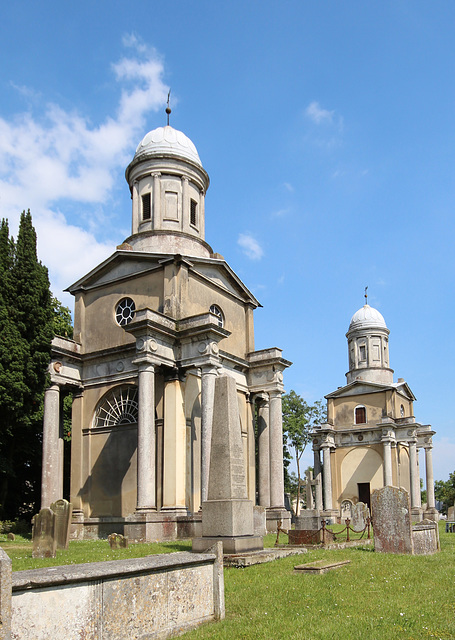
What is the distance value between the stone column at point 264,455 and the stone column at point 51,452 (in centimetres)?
850

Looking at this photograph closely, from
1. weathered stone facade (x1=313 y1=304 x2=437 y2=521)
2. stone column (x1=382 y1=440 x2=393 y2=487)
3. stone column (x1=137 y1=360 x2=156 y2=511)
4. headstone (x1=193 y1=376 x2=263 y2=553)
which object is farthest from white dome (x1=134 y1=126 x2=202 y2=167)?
stone column (x1=382 y1=440 x2=393 y2=487)

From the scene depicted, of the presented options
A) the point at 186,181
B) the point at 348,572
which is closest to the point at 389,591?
the point at 348,572

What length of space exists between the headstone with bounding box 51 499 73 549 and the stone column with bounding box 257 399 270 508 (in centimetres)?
1138

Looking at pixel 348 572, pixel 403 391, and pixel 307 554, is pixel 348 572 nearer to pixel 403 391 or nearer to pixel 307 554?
pixel 307 554

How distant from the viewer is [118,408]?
2455 cm

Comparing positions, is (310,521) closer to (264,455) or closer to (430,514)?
(264,455)

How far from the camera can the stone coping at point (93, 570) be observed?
5051 millimetres

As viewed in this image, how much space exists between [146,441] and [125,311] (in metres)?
6.78

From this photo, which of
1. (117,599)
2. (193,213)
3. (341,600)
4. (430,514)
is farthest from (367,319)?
(117,599)

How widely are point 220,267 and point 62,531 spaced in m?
14.0

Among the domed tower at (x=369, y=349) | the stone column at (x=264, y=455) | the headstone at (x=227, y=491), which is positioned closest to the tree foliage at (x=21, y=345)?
the stone column at (x=264, y=455)

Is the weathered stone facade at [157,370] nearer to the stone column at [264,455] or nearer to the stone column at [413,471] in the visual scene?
the stone column at [264,455]

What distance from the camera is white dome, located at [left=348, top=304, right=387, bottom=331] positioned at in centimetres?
5047

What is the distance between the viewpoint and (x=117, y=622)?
5727 millimetres
